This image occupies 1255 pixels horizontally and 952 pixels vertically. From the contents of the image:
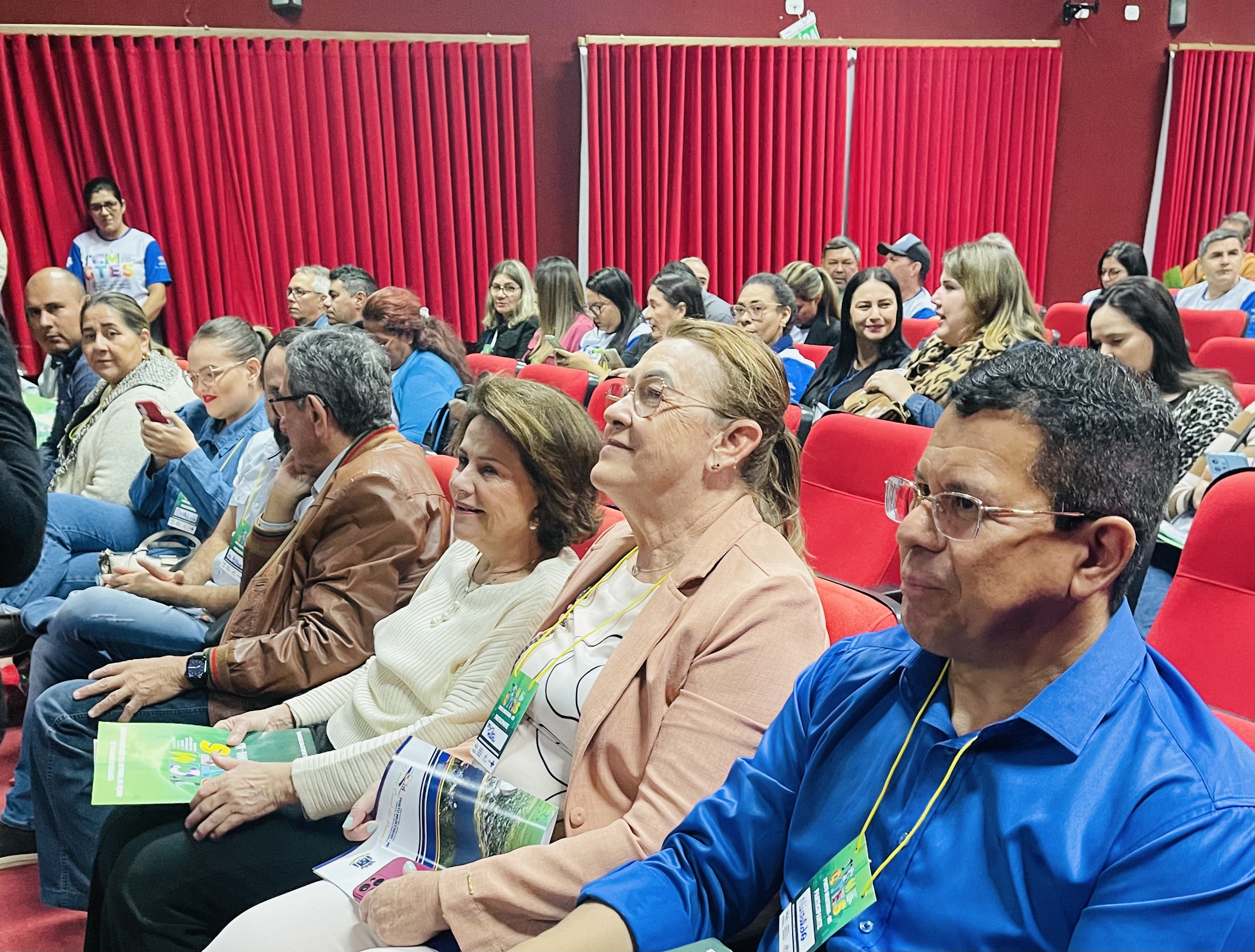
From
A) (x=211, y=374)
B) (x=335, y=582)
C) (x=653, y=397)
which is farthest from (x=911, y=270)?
(x=653, y=397)

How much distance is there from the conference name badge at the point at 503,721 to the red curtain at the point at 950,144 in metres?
7.68

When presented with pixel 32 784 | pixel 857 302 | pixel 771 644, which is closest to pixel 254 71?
pixel 857 302

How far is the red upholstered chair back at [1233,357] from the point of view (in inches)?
181

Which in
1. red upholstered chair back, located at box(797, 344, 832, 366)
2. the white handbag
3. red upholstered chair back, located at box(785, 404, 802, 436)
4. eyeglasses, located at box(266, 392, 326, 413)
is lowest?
red upholstered chair back, located at box(797, 344, 832, 366)

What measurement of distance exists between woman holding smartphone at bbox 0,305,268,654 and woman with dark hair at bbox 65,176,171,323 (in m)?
3.64

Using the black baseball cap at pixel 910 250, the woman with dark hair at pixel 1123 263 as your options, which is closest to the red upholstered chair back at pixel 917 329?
the black baseball cap at pixel 910 250

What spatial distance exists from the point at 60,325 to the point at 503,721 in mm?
3627

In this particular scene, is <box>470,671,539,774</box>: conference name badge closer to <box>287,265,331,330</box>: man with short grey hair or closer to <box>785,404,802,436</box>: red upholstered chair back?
<box>785,404,802,436</box>: red upholstered chair back

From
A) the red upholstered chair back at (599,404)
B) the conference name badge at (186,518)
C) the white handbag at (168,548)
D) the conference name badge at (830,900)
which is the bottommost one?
the white handbag at (168,548)

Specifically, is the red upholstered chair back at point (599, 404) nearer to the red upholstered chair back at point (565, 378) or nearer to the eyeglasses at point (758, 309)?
the red upholstered chair back at point (565, 378)

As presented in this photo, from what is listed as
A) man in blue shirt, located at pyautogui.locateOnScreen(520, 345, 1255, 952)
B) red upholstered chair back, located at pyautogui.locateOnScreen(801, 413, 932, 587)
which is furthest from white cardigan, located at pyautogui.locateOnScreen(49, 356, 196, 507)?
man in blue shirt, located at pyautogui.locateOnScreen(520, 345, 1255, 952)

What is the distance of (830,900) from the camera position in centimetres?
103

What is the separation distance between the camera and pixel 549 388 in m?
1.91

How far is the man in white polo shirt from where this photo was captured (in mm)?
6230
